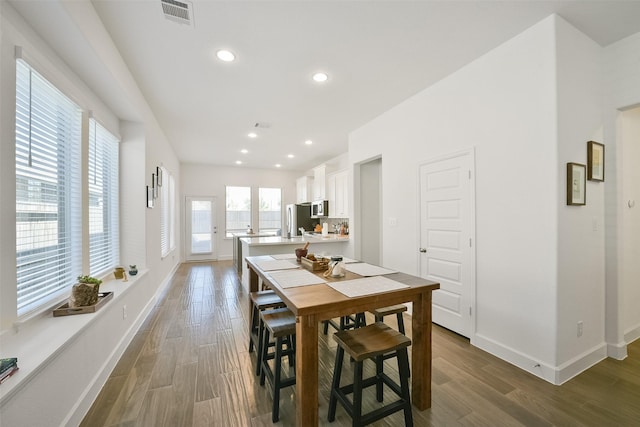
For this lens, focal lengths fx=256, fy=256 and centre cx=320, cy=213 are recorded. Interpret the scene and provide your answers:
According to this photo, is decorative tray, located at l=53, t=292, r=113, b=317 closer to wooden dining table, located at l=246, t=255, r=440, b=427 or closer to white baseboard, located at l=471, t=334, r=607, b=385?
wooden dining table, located at l=246, t=255, r=440, b=427

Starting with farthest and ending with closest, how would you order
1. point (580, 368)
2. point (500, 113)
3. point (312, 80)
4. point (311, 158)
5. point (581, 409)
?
point (311, 158)
point (312, 80)
point (500, 113)
point (580, 368)
point (581, 409)

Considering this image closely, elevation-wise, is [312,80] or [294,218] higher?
[312,80]

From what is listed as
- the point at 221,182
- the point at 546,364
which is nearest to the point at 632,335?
the point at 546,364

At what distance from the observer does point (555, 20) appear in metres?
1.95

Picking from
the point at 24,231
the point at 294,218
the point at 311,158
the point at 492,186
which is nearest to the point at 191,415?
the point at 24,231

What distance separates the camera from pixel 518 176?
7.14 feet

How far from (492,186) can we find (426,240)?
37.4 inches

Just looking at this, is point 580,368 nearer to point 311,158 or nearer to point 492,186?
point 492,186

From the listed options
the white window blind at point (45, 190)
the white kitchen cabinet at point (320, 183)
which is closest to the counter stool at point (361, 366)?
the white window blind at point (45, 190)

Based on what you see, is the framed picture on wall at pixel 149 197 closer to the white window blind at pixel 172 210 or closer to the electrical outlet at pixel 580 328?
the white window blind at pixel 172 210

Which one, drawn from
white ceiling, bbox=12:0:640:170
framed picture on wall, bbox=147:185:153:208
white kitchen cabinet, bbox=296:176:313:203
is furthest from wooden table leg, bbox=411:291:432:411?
white kitchen cabinet, bbox=296:176:313:203

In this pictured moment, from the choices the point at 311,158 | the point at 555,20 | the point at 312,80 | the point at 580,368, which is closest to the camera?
the point at 555,20

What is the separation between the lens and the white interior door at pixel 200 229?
288 inches

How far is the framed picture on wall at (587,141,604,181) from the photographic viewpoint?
7.02ft
